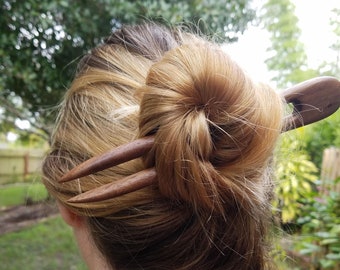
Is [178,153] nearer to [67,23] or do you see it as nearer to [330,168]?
[330,168]

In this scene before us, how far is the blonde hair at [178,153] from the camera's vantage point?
0.65 meters

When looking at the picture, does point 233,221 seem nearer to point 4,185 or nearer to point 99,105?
point 99,105

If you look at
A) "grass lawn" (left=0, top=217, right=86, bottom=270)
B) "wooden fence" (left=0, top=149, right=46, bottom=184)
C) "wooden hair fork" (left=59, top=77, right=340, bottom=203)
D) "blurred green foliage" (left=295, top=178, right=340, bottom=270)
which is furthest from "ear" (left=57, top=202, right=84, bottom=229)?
"wooden fence" (left=0, top=149, right=46, bottom=184)

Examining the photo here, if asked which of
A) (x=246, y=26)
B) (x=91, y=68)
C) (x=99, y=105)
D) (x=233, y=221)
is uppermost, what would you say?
(x=246, y=26)

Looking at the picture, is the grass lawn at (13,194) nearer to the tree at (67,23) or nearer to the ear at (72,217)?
the tree at (67,23)

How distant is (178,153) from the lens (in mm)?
641

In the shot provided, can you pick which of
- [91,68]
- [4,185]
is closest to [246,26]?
[91,68]

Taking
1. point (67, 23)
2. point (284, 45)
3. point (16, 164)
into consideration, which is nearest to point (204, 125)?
point (284, 45)

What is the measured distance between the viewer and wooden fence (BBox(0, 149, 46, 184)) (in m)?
8.52

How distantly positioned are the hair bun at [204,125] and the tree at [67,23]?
136cm

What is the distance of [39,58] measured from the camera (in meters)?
2.32

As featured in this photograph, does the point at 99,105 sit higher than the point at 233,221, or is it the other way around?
the point at 99,105

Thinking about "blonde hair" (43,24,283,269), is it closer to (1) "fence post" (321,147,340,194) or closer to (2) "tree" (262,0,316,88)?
(2) "tree" (262,0,316,88)

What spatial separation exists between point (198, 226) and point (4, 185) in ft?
28.7
